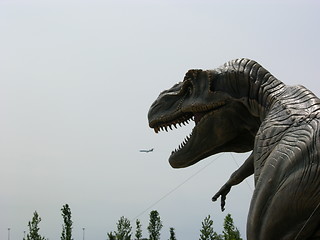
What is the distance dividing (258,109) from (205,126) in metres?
0.63

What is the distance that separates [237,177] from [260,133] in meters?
1.00

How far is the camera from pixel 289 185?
5.26 m

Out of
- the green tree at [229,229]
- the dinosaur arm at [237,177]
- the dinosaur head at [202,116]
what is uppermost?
the green tree at [229,229]

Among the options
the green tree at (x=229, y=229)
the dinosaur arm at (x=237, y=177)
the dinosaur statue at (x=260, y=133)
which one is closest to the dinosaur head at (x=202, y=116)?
the dinosaur statue at (x=260, y=133)

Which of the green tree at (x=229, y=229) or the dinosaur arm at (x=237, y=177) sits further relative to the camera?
the green tree at (x=229, y=229)

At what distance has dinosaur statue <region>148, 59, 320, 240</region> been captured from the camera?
5230 millimetres

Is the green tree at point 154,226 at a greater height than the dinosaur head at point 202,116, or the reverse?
the green tree at point 154,226

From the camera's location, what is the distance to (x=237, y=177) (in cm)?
672

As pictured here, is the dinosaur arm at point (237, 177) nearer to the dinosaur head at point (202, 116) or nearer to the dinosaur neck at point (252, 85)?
the dinosaur head at point (202, 116)

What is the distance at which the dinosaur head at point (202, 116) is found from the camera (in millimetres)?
6523

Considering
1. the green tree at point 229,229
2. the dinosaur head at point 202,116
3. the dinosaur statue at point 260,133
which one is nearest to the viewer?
the dinosaur statue at point 260,133

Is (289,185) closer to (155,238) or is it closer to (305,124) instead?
(305,124)

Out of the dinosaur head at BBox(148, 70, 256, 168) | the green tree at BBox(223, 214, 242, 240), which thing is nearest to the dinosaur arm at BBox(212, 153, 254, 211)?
the dinosaur head at BBox(148, 70, 256, 168)

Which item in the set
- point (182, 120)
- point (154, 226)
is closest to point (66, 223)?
point (154, 226)
